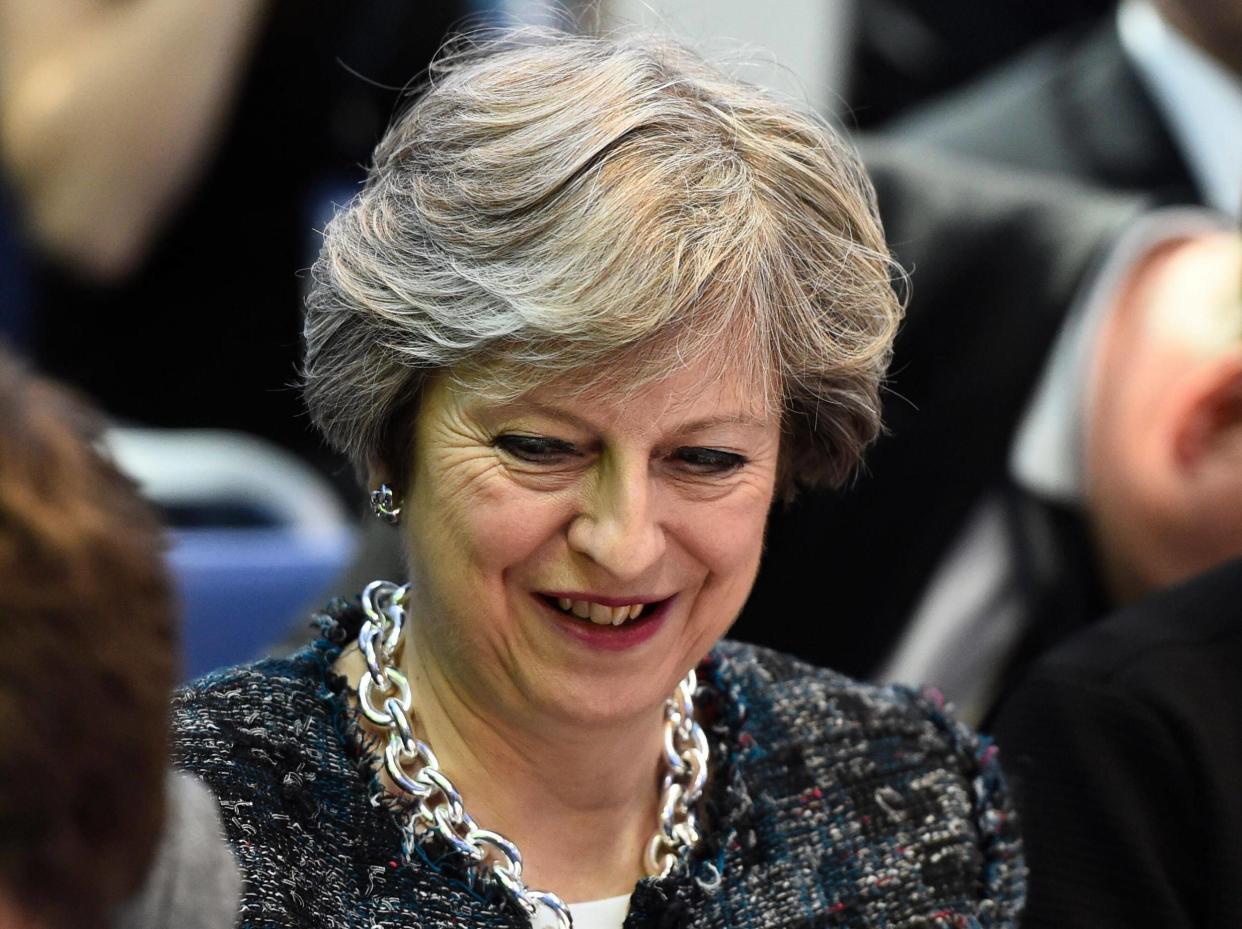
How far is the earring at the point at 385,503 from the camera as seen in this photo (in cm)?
181

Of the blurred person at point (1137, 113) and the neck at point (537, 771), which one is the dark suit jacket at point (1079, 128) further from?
the neck at point (537, 771)

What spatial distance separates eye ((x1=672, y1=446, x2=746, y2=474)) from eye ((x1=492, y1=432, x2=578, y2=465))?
0.10 meters

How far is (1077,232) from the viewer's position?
2.92m

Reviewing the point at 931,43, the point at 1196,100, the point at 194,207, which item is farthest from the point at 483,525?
the point at 931,43

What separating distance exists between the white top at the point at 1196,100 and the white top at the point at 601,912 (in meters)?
1.90

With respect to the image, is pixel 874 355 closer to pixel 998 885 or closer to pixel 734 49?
pixel 734 49

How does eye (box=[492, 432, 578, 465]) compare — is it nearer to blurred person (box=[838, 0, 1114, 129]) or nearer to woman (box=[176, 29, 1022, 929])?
woman (box=[176, 29, 1022, 929])

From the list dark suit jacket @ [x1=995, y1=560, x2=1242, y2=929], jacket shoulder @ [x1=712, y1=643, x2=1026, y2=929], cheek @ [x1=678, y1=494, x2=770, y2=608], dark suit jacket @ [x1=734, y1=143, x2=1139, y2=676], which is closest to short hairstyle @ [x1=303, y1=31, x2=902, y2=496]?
cheek @ [x1=678, y1=494, x2=770, y2=608]

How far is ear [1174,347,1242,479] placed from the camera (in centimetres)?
262

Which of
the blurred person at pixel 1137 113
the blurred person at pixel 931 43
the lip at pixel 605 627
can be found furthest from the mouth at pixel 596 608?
the blurred person at pixel 931 43

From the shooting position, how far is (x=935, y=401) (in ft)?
9.40

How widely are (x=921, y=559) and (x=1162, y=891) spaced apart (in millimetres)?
972

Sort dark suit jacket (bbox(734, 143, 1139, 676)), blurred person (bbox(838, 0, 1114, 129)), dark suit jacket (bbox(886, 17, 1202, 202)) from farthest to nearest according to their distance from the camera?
blurred person (bbox(838, 0, 1114, 129))
dark suit jacket (bbox(886, 17, 1202, 202))
dark suit jacket (bbox(734, 143, 1139, 676))

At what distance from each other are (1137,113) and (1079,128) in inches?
4.3
